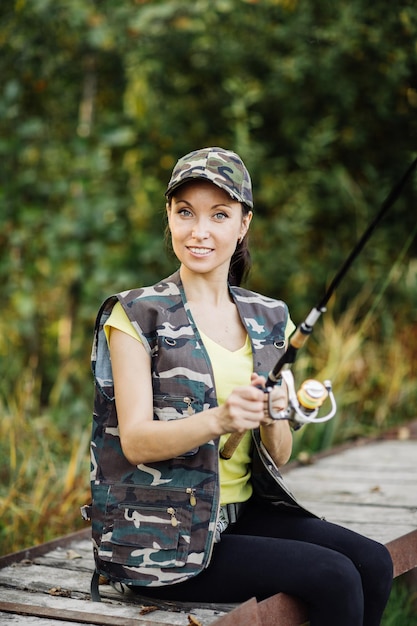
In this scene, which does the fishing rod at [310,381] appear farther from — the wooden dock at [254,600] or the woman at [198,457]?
the wooden dock at [254,600]

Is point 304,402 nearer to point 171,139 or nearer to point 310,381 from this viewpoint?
point 310,381

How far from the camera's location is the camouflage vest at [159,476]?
2344 mm

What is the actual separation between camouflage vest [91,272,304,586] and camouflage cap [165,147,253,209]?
34cm

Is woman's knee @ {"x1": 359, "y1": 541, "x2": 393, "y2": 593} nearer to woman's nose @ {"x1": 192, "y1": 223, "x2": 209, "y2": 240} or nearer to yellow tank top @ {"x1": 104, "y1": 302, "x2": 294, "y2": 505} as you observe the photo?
yellow tank top @ {"x1": 104, "y1": 302, "x2": 294, "y2": 505}

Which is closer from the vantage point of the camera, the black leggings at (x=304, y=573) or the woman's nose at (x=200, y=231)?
the black leggings at (x=304, y=573)

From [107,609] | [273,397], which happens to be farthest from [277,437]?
[107,609]

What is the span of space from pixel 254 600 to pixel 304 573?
15cm

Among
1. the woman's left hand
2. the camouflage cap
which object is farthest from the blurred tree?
the woman's left hand

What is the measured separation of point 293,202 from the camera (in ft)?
23.3

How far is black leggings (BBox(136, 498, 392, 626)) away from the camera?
2287 millimetres

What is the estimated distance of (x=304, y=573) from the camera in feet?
7.60

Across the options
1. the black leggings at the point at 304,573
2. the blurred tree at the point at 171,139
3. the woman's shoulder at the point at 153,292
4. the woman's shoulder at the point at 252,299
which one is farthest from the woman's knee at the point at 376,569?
the blurred tree at the point at 171,139

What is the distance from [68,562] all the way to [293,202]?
451cm

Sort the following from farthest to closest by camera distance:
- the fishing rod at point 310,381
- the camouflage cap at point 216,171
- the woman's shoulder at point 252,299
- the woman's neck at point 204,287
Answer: the woman's shoulder at point 252,299 < the woman's neck at point 204,287 < the camouflage cap at point 216,171 < the fishing rod at point 310,381
